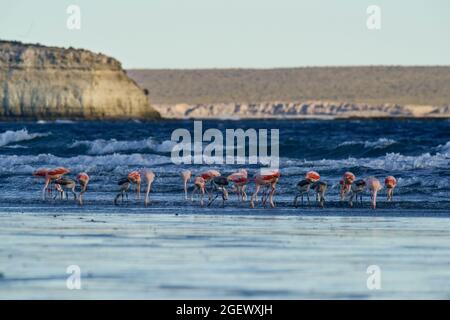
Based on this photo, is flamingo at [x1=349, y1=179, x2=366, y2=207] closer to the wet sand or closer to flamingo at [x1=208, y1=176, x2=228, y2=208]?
the wet sand

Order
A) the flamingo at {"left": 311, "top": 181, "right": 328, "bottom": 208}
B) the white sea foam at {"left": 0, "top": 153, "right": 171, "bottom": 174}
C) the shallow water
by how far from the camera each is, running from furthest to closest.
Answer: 1. the white sea foam at {"left": 0, "top": 153, "right": 171, "bottom": 174}
2. the flamingo at {"left": 311, "top": 181, "right": 328, "bottom": 208}
3. the shallow water

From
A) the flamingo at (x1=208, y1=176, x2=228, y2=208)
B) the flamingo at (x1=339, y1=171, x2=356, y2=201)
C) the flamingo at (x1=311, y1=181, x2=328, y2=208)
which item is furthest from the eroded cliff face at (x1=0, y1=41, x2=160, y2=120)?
the flamingo at (x1=311, y1=181, x2=328, y2=208)

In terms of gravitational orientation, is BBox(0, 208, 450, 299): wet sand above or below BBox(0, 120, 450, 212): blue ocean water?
below

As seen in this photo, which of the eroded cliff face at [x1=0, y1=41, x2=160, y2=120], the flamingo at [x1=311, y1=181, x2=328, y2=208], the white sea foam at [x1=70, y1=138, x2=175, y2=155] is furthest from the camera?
the eroded cliff face at [x1=0, y1=41, x2=160, y2=120]

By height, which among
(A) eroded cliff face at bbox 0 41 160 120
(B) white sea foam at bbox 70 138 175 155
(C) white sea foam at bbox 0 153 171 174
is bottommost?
(C) white sea foam at bbox 0 153 171 174

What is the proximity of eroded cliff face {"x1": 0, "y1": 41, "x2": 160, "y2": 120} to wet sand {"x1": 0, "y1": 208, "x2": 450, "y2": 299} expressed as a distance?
13303 cm

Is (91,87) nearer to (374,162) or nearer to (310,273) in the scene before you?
(374,162)

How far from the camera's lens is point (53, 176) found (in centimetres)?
2766

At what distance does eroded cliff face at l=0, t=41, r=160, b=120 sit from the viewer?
15525cm

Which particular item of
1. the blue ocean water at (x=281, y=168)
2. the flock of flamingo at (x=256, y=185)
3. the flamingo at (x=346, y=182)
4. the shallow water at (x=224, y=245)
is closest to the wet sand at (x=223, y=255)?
the shallow water at (x=224, y=245)

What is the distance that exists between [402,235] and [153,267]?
5.18 metres

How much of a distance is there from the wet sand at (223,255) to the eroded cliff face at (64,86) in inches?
5238

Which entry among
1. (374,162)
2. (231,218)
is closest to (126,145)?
(374,162)
